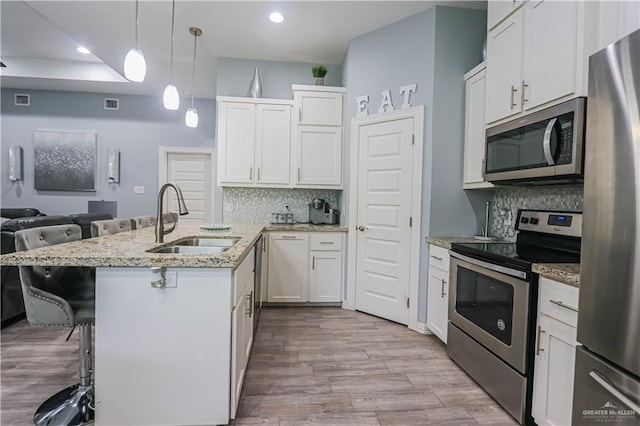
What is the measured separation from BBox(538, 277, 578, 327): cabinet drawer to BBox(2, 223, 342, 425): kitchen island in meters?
1.55

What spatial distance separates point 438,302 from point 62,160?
6604 mm

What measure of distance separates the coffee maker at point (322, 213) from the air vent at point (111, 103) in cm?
442

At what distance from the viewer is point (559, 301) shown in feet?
5.03

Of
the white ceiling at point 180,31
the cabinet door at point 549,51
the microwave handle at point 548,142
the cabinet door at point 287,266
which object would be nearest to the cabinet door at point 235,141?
the white ceiling at point 180,31

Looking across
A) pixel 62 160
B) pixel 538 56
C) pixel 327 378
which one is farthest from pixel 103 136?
A: pixel 538 56

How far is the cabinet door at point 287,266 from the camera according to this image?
12.0 ft

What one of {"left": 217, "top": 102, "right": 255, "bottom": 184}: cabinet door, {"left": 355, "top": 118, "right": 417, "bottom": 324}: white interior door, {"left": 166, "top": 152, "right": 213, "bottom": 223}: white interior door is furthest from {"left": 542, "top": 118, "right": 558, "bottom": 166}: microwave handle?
{"left": 166, "top": 152, "right": 213, "bottom": 223}: white interior door

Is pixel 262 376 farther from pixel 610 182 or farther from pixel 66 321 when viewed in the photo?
pixel 610 182

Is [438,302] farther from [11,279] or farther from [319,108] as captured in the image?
[11,279]

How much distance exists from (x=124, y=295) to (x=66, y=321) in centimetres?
33

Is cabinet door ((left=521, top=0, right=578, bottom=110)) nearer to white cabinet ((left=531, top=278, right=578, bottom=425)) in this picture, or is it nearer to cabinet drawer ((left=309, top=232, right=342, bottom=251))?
white cabinet ((left=531, top=278, right=578, bottom=425))

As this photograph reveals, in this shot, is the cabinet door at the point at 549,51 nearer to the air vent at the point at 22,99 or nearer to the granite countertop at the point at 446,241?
the granite countertop at the point at 446,241

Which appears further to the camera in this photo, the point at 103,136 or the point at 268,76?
the point at 103,136

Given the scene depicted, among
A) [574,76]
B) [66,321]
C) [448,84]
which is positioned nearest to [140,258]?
[66,321]
